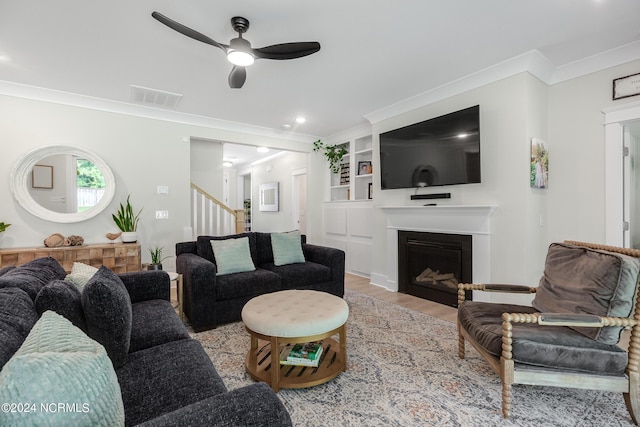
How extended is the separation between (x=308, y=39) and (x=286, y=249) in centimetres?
219

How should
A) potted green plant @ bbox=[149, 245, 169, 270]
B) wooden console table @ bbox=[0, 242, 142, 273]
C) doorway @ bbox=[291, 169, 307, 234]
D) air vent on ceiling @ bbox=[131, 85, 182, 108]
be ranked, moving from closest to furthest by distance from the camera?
wooden console table @ bbox=[0, 242, 142, 273]
air vent on ceiling @ bbox=[131, 85, 182, 108]
potted green plant @ bbox=[149, 245, 169, 270]
doorway @ bbox=[291, 169, 307, 234]

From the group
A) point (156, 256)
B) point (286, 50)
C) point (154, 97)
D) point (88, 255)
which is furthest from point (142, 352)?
point (154, 97)

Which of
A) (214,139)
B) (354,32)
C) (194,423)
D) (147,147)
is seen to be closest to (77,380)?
(194,423)

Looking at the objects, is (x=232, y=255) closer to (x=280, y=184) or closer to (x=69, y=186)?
(x=69, y=186)

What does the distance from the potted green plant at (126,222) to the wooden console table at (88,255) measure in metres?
0.11

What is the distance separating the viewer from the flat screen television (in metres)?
3.23

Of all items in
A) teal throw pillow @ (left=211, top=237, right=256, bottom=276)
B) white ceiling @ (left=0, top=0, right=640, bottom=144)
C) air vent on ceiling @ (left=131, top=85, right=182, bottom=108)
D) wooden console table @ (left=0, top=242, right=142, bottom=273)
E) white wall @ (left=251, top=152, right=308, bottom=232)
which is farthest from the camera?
white wall @ (left=251, top=152, right=308, bottom=232)

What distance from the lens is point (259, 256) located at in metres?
3.63

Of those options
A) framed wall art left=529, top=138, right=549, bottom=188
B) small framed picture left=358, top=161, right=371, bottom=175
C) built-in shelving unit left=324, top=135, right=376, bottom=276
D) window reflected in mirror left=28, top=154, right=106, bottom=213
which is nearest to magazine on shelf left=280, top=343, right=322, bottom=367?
framed wall art left=529, top=138, right=549, bottom=188

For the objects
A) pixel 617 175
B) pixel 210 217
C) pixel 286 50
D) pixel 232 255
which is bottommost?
pixel 232 255

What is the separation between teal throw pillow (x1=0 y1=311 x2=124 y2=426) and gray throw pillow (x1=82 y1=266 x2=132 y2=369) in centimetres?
57

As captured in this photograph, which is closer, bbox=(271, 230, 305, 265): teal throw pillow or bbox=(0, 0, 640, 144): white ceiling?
bbox=(0, 0, 640, 144): white ceiling

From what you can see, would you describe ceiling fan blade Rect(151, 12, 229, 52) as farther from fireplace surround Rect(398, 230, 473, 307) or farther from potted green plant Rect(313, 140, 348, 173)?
potted green plant Rect(313, 140, 348, 173)

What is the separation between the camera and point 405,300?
12.2ft
